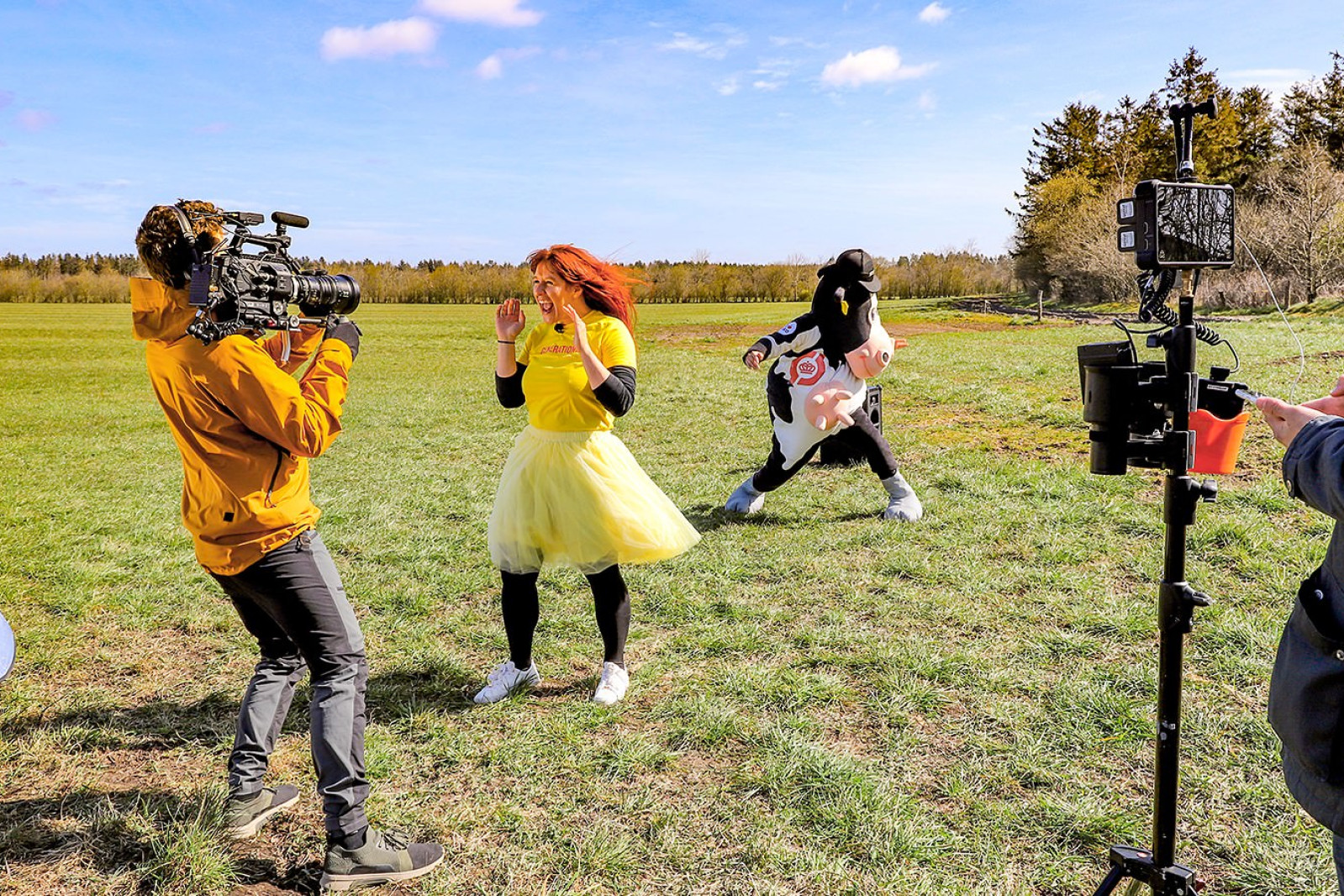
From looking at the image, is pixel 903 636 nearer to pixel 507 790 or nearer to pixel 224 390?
pixel 507 790

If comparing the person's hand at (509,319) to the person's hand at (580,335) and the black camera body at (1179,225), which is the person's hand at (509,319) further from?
the black camera body at (1179,225)

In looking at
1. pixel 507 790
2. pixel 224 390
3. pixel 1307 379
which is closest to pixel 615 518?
pixel 507 790

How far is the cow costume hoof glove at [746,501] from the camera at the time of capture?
6.97 metres

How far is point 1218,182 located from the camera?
69.5 ft

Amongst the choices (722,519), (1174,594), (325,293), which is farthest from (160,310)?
(722,519)

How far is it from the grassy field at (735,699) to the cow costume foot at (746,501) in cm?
15

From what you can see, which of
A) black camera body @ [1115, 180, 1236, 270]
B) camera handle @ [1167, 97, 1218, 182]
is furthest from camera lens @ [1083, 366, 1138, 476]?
camera handle @ [1167, 97, 1218, 182]

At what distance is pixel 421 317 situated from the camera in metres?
43.0

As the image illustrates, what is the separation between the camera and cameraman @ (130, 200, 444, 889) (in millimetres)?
2533

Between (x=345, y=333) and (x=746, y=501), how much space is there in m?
4.43

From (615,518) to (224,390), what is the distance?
5.39 feet

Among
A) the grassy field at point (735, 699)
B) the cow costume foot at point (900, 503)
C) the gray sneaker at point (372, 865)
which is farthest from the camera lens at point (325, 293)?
the cow costume foot at point (900, 503)

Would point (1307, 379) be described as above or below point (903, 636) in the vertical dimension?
above

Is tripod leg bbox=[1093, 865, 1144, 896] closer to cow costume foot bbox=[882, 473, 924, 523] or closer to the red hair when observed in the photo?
the red hair
